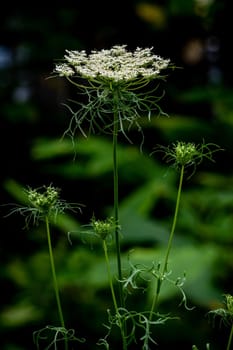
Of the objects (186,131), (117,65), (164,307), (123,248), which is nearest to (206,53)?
(186,131)

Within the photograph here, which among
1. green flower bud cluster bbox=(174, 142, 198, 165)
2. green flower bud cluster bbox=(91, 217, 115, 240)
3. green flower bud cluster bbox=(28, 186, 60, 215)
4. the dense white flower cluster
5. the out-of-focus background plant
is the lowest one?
A: green flower bud cluster bbox=(91, 217, 115, 240)

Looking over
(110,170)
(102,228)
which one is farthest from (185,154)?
(110,170)

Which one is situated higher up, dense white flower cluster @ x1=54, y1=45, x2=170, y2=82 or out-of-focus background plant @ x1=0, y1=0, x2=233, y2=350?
out-of-focus background plant @ x1=0, y1=0, x2=233, y2=350

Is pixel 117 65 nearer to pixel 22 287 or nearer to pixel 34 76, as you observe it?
pixel 22 287

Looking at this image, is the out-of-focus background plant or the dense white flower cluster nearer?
the dense white flower cluster

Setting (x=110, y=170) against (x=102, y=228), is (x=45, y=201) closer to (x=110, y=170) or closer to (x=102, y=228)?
(x=102, y=228)

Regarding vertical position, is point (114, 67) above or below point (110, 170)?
below

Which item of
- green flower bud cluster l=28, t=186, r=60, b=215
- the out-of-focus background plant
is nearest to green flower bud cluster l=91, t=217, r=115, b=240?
green flower bud cluster l=28, t=186, r=60, b=215

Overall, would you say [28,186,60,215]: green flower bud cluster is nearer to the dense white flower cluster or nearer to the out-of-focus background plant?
the dense white flower cluster

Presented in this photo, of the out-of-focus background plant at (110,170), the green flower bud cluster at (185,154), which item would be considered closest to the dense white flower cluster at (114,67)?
the green flower bud cluster at (185,154)
